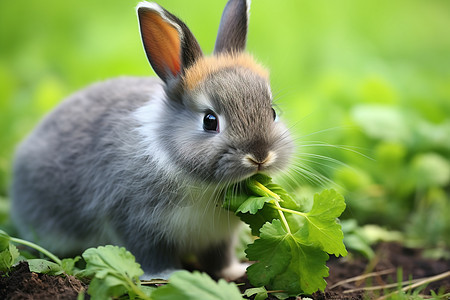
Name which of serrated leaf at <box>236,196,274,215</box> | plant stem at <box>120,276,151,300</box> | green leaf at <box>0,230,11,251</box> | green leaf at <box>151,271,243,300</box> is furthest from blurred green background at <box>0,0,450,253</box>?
green leaf at <box>0,230,11,251</box>

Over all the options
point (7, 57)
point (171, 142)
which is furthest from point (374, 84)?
point (7, 57)

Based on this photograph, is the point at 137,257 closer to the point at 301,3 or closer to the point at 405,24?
the point at 301,3

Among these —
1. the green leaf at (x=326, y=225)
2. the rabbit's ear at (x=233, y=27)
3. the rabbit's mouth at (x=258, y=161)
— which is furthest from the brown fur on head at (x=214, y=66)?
the green leaf at (x=326, y=225)

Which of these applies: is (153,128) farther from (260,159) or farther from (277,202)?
(277,202)

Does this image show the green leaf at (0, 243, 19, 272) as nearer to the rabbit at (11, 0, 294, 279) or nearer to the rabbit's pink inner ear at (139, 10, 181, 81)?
the rabbit at (11, 0, 294, 279)

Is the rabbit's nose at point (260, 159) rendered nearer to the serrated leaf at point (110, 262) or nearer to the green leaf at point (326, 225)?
the green leaf at point (326, 225)

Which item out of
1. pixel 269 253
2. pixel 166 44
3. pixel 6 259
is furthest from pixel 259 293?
pixel 166 44

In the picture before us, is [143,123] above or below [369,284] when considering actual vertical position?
above
